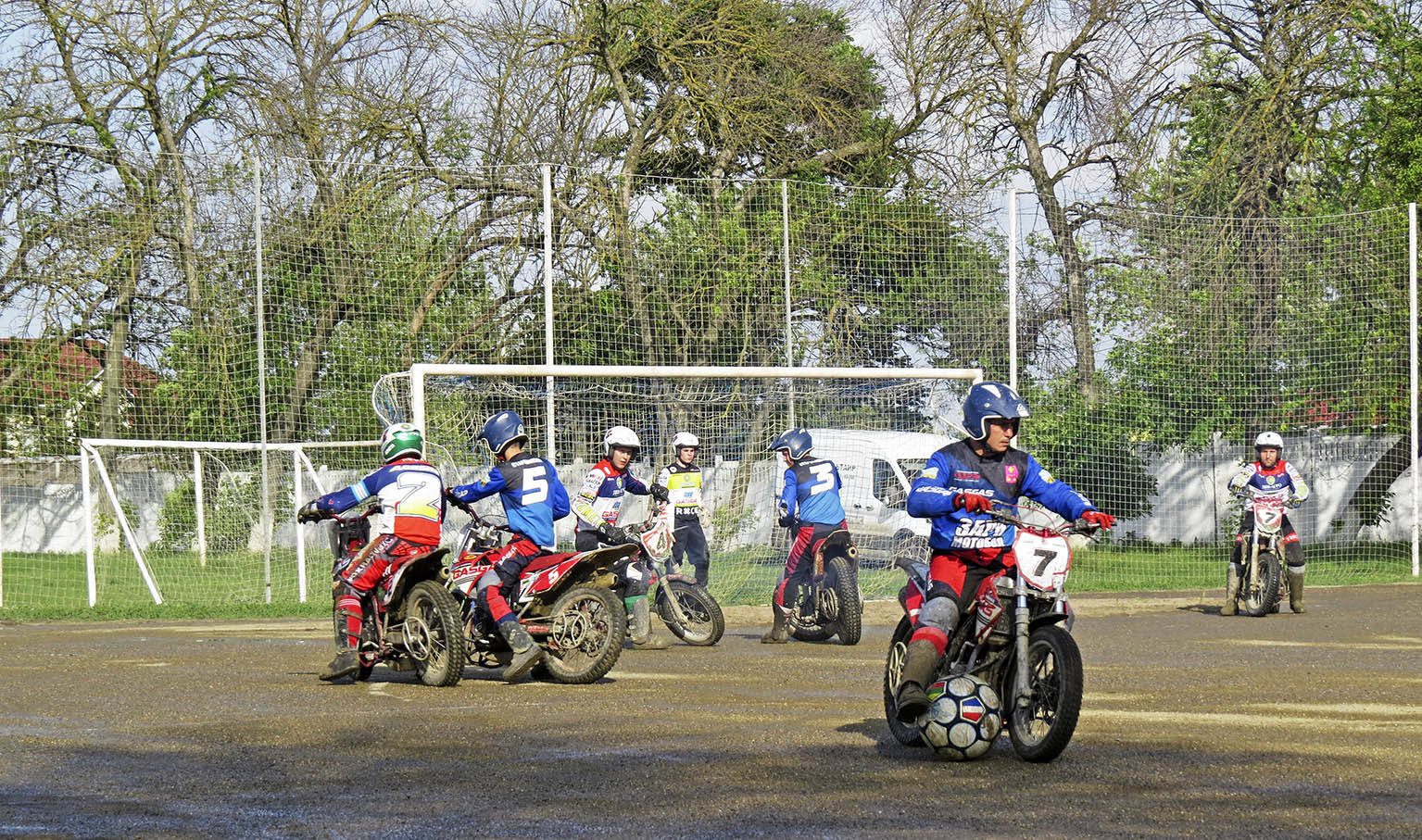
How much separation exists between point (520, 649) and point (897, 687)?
3345 mm

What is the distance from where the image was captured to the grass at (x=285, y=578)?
58.8 feet

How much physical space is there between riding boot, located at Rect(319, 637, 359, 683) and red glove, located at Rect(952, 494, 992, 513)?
4908 mm

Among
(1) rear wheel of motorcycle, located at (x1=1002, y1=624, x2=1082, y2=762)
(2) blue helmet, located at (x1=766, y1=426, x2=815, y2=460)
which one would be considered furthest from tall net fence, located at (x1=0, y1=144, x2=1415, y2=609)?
(1) rear wheel of motorcycle, located at (x1=1002, y1=624, x2=1082, y2=762)

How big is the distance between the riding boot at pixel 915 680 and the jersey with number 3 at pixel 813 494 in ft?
21.6

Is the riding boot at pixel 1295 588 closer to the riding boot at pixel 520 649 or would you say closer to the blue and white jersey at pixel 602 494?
the blue and white jersey at pixel 602 494

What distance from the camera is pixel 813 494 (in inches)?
562

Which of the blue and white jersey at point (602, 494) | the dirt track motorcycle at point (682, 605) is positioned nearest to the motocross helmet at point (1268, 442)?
the dirt track motorcycle at point (682, 605)

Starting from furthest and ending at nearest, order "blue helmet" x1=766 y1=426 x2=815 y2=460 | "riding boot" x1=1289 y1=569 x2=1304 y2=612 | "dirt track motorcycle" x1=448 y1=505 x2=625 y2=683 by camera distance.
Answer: "riding boot" x1=1289 y1=569 x2=1304 y2=612, "blue helmet" x1=766 y1=426 x2=815 y2=460, "dirt track motorcycle" x1=448 y1=505 x2=625 y2=683

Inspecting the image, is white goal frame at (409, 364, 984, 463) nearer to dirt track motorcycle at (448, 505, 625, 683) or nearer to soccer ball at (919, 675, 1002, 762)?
dirt track motorcycle at (448, 505, 625, 683)

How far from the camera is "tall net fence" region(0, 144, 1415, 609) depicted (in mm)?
19984

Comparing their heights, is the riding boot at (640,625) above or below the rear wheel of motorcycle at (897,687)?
below

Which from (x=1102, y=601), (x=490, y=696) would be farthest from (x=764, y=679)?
(x=1102, y=601)

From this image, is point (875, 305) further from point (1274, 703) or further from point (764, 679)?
point (1274, 703)

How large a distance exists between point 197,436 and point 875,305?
8459 millimetres
